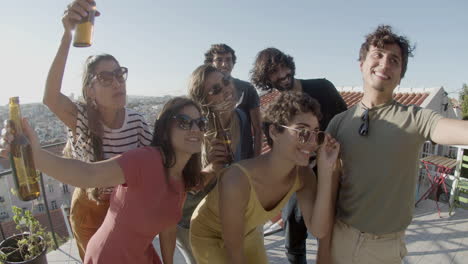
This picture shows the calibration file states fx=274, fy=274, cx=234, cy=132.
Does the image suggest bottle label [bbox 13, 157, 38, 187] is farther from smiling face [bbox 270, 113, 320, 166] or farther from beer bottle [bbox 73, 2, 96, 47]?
smiling face [bbox 270, 113, 320, 166]

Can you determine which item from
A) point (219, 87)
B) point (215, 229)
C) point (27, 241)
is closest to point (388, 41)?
point (219, 87)

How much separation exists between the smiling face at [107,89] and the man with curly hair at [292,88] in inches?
50.1

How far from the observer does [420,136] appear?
1.47 metres

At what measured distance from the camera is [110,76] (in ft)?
5.87

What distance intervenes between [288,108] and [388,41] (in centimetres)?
72

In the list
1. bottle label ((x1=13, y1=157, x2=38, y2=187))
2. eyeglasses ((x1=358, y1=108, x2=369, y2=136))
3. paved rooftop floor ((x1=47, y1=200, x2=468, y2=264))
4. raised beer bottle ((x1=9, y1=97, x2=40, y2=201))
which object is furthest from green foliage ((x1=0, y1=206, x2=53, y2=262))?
eyeglasses ((x1=358, y1=108, x2=369, y2=136))

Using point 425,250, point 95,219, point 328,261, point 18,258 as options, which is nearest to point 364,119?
point 328,261

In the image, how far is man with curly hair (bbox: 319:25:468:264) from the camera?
150cm

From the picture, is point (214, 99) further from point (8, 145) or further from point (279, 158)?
point (8, 145)

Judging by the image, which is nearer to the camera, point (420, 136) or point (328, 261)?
point (420, 136)

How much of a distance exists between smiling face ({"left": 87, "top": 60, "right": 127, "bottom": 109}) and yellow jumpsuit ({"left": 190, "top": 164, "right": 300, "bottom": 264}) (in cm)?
90

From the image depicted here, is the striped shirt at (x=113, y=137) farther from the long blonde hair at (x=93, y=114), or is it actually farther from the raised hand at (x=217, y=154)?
the raised hand at (x=217, y=154)

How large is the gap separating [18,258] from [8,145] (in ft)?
7.25

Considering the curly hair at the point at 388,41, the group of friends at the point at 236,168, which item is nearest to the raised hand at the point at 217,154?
the group of friends at the point at 236,168
